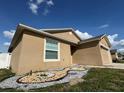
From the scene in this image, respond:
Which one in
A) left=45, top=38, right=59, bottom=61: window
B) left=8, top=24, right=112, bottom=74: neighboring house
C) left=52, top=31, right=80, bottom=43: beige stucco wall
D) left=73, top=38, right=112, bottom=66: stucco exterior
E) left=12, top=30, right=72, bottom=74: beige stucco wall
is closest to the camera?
left=12, top=30, right=72, bottom=74: beige stucco wall

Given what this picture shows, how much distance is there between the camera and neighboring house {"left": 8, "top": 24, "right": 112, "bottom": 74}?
862 cm

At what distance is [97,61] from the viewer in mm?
13117

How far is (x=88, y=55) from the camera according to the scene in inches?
550

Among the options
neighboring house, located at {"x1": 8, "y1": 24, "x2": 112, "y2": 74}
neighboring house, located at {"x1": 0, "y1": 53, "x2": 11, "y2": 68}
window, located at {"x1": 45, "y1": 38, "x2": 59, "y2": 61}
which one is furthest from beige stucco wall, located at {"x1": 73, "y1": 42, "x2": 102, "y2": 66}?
neighboring house, located at {"x1": 0, "y1": 53, "x2": 11, "y2": 68}

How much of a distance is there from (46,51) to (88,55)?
6.41 metres

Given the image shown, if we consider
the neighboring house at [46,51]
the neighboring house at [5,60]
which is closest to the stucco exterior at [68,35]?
the neighboring house at [46,51]

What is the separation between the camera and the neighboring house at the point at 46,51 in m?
8.62

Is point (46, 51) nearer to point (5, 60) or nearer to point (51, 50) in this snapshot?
point (51, 50)

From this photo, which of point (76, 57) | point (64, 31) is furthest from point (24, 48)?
point (76, 57)

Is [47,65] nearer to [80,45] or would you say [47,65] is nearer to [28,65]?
[28,65]

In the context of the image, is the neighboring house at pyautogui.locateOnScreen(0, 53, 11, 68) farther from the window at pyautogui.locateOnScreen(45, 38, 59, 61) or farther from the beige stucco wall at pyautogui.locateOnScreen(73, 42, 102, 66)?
the beige stucco wall at pyautogui.locateOnScreen(73, 42, 102, 66)

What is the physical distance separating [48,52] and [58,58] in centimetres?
155

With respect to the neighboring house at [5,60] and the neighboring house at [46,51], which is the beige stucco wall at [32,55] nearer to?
the neighboring house at [46,51]

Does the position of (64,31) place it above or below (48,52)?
above
